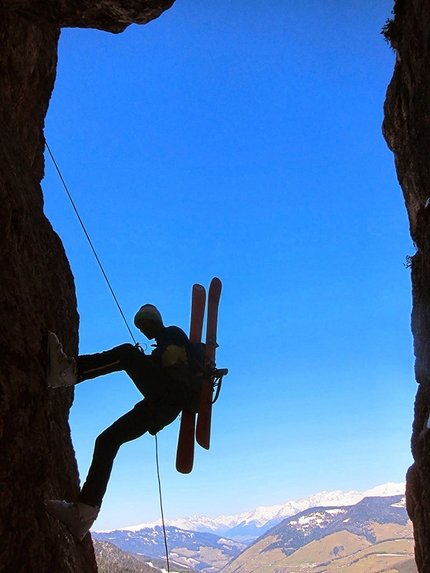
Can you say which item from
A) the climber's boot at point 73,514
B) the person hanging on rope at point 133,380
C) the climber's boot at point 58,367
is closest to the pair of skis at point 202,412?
the person hanging on rope at point 133,380

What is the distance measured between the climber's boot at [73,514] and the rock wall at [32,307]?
15 cm

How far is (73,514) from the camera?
633cm

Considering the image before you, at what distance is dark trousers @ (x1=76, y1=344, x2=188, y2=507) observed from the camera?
22.1ft

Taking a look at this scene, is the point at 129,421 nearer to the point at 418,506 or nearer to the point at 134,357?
the point at 134,357

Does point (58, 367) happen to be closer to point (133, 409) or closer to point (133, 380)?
point (133, 380)

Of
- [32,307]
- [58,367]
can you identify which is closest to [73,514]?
[58,367]

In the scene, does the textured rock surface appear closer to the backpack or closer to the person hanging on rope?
the backpack

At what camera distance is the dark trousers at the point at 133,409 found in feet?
22.1

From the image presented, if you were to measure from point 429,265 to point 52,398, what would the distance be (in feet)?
28.2

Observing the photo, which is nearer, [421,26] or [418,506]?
[418,506]

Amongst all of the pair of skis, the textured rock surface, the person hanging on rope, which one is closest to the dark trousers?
the person hanging on rope

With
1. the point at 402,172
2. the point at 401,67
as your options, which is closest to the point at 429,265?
the point at 402,172

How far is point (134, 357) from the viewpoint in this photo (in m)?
7.23

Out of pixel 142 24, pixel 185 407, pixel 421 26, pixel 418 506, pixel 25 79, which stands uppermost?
pixel 421 26
